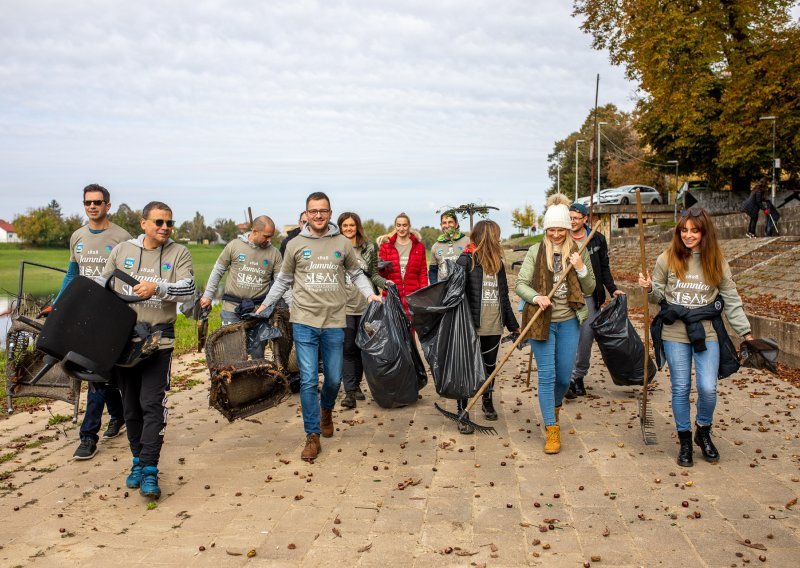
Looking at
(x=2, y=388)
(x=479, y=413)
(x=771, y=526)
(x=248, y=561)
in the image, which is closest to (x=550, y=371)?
(x=479, y=413)

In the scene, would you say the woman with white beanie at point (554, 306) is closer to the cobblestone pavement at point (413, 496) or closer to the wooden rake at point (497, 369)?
the wooden rake at point (497, 369)

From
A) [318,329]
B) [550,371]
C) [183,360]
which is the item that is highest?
[318,329]

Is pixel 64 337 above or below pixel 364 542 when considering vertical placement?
above

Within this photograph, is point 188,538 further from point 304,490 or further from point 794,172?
point 794,172

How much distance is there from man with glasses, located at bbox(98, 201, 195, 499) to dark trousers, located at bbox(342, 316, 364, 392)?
2.57 metres

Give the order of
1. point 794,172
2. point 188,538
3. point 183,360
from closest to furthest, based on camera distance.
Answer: point 188,538 → point 183,360 → point 794,172

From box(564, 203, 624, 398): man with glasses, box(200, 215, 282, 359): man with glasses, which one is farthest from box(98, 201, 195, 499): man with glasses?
box(564, 203, 624, 398): man with glasses

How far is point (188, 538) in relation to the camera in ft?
13.7

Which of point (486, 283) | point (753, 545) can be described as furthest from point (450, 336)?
point (753, 545)

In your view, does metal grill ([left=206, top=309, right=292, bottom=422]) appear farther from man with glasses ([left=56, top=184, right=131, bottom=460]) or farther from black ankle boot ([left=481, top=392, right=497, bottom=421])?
black ankle boot ([left=481, top=392, right=497, bottom=421])

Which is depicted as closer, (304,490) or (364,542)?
(364,542)

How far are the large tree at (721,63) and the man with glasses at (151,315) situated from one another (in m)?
23.0

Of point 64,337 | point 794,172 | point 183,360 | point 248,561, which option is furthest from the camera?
point 794,172

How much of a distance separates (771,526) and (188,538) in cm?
317
